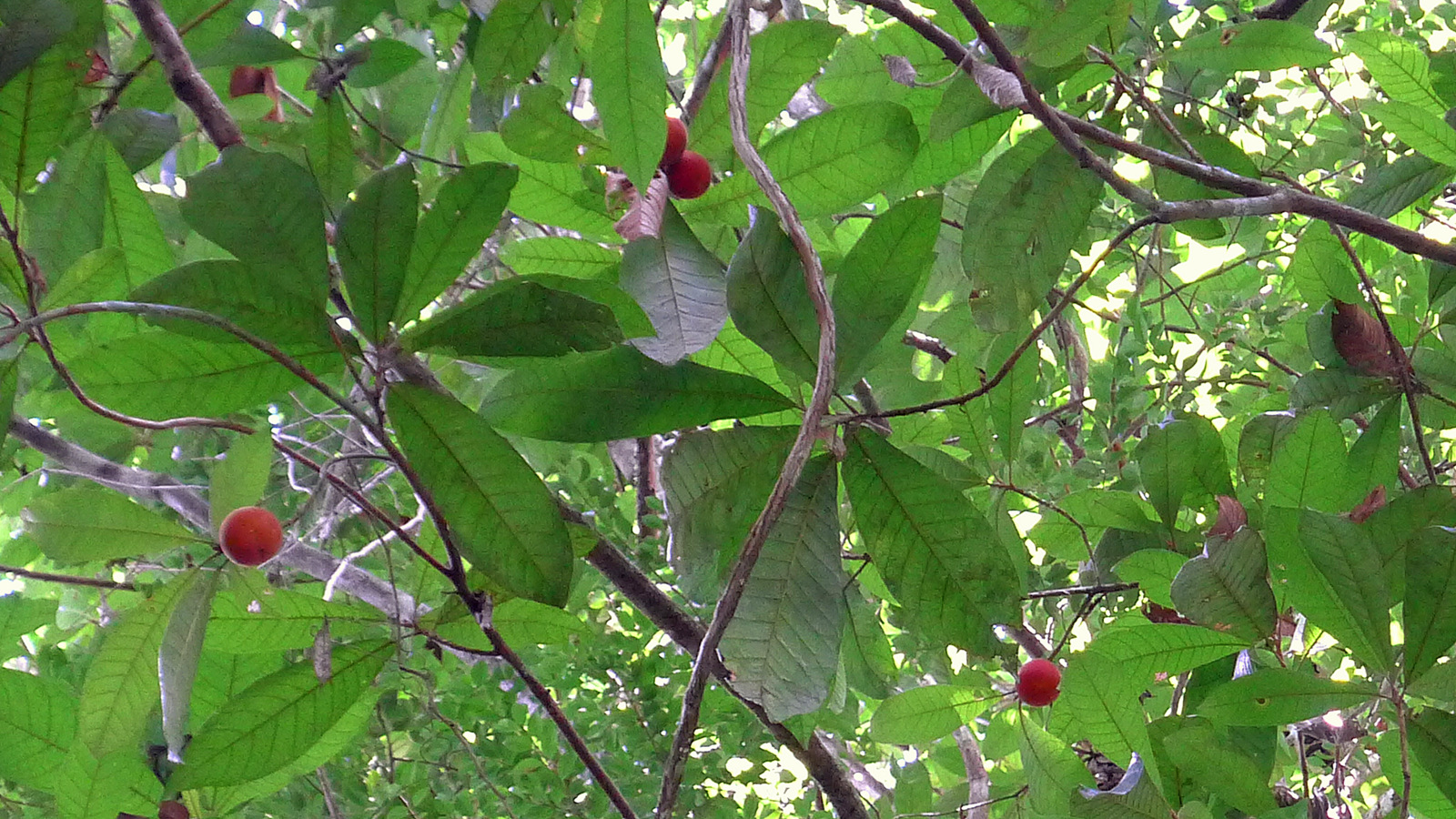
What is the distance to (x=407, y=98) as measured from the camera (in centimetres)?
147

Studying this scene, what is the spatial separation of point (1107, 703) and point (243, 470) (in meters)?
0.85

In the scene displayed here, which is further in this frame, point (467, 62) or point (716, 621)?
point (467, 62)

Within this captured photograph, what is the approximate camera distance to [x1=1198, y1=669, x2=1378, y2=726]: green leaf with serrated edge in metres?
0.97

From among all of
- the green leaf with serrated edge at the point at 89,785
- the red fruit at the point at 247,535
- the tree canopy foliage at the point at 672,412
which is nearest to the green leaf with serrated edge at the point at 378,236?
the tree canopy foliage at the point at 672,412

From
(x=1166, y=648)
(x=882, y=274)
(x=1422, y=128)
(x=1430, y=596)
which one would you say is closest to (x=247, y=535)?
(x=882, y=274)

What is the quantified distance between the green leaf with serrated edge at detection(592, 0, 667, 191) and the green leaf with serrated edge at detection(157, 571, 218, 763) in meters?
0.49

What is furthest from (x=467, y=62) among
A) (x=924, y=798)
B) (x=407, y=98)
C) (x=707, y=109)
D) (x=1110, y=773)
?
(x=1110, y=773)

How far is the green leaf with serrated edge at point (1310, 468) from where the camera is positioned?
3.74 ft

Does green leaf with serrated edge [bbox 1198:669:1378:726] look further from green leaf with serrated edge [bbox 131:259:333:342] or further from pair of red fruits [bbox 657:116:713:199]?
green leaf with serrated edge [bbox 131:259:333:342]

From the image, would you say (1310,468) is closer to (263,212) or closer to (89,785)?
(263,212)

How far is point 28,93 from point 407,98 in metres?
0.60

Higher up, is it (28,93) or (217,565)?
(28,93)

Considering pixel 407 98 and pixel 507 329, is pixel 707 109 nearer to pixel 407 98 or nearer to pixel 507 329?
pixel 507 329

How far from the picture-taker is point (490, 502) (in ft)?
2.70
